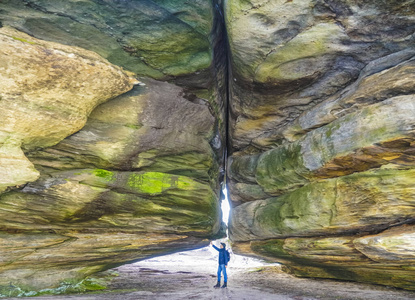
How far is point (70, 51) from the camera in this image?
1043 cm

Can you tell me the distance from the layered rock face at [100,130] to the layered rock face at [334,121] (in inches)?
95.4

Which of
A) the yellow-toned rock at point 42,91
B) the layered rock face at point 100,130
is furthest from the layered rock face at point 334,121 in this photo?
the yellow-toned rock at point 42,91

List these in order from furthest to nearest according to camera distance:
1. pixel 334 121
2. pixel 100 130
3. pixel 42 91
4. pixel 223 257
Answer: pixel 223 257 < pixel 100 130 < pixel 334 121 < pixel 42 91

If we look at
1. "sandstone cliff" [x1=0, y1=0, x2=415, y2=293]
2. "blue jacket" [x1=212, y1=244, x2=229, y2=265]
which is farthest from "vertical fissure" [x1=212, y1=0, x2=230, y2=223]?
"blue jacket" [x1=212, y1=244, x2=229, y2=265]

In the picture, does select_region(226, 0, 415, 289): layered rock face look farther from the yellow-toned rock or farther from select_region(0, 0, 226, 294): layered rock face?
the yellow-toned rock

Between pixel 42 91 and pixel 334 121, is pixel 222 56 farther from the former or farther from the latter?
pixel 42 91

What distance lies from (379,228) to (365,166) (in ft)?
9.88

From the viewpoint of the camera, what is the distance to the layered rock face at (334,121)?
10383 millimetres

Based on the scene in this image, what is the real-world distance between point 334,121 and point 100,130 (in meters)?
10.4

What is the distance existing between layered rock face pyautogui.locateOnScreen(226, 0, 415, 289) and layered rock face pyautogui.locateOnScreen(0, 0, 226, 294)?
2.42m

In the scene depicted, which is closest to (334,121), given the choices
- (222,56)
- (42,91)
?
(222,56)

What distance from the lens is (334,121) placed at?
41.3 feet

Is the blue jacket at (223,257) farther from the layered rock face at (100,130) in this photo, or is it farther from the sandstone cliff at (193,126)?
the layered rock face at (100,130)

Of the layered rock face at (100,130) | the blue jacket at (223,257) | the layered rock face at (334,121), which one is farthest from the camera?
the blue jacket at (223,257)
